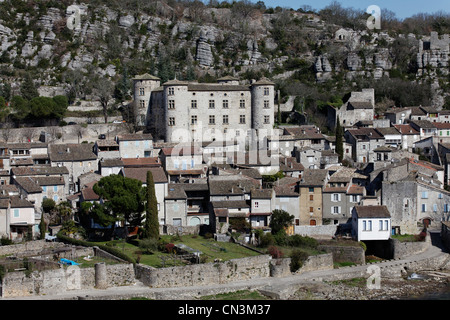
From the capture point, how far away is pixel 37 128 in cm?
6188

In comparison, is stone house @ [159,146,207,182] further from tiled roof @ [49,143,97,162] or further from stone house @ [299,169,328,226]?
stone house @ [299,169,328,226]

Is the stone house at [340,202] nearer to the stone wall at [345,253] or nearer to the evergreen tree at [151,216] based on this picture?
the stone wall at [345,253]

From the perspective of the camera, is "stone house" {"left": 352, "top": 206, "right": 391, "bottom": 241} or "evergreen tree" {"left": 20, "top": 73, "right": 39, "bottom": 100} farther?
"evergreen tree" {"left": 20, "top": 73, "right": 39, "bottom": 100}

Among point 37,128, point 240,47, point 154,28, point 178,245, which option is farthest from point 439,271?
point 154,28

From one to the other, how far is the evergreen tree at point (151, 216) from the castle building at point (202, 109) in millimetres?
16840

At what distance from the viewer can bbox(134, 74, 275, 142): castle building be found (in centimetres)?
6194

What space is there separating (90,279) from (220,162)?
21.6 metres

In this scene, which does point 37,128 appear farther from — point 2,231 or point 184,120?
point 2,231

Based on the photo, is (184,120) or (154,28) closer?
(184,120)

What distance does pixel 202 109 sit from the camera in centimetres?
6300

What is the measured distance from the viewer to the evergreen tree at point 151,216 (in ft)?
144

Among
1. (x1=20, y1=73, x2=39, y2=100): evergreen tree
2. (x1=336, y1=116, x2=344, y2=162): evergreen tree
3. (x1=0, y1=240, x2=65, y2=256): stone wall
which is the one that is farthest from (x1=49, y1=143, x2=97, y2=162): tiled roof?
(x1=336, y1=116, x2=344, y2=162): evergreen tree

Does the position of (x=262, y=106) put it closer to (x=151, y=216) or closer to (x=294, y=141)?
(x=294, y=141)

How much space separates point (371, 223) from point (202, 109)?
69.3 ft
